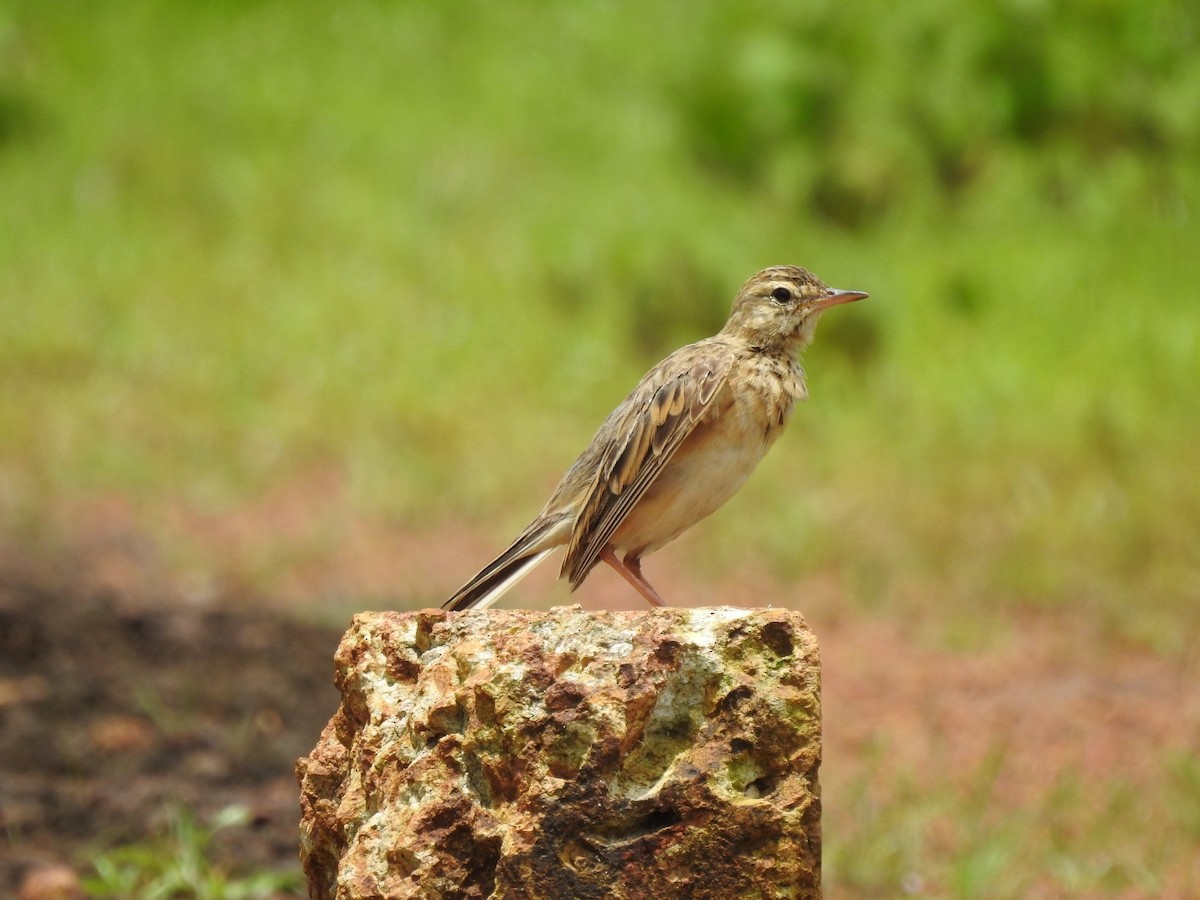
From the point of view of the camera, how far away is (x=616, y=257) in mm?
11984

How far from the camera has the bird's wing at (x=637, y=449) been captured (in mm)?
4402

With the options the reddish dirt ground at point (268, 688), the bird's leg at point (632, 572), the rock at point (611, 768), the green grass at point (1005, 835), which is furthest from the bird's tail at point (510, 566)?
the green grass at point (1005, 835)

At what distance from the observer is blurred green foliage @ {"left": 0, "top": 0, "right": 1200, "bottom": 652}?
9062 mm

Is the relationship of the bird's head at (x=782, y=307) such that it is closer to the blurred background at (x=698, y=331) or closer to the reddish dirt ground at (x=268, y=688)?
the blurred background at (x=698, y=331)

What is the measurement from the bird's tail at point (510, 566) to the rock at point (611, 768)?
81cm

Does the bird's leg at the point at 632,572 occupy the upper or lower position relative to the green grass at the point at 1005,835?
upper

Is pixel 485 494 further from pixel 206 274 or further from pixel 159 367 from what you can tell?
pixel 206 274

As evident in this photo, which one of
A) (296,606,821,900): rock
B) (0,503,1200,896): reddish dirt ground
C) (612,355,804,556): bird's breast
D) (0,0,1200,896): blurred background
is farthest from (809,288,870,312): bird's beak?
(0,503,1200,896): reddish dirt ground

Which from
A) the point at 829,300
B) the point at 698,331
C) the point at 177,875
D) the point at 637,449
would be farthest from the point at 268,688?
the point at 698,331

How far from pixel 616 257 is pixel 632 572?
7.54 m

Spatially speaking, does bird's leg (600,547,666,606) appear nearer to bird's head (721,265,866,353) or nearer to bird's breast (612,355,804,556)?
bird's breast (612,355,804,556)

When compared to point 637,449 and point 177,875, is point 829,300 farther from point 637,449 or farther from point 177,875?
point 177,875

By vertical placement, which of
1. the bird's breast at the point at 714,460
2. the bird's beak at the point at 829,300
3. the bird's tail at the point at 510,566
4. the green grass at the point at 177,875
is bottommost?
the green grass at the point at 177,875

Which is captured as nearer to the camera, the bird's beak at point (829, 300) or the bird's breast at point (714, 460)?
the bird's breast at point (714, 460)
